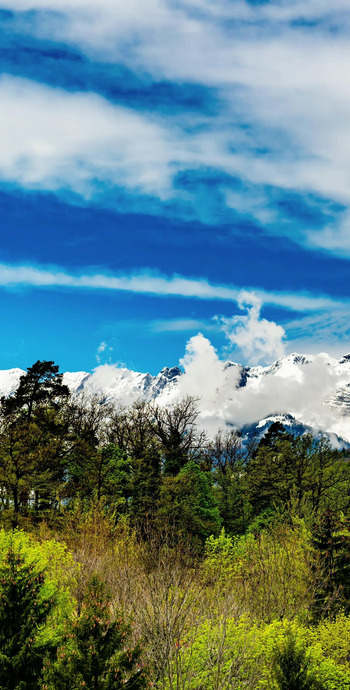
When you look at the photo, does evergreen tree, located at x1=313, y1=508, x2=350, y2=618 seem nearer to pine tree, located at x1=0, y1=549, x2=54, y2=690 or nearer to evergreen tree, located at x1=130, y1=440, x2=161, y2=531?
pine tree, located at x1=0, y1=549, x2=54, y2=690

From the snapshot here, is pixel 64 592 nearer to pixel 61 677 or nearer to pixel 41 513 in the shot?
pixel 61 677

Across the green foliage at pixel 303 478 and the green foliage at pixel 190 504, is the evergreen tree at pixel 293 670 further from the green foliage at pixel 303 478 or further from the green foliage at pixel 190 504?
the green foliage at pixel 190 504

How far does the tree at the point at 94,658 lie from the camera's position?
12.4m

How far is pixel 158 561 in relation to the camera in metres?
26.9

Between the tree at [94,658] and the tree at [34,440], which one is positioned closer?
the tree at [94,658]

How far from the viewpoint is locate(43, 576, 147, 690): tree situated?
40.5 feet

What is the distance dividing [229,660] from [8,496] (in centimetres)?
2524

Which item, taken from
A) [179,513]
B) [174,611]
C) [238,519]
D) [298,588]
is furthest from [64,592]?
[238,519]

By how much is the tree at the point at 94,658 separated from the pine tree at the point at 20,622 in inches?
90.0

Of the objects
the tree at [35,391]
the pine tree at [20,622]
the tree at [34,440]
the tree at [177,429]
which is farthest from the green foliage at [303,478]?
the pine tree at [20,622]

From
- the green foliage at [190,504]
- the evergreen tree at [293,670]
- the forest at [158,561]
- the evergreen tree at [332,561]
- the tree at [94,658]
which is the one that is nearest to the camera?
the tree at [94,658]

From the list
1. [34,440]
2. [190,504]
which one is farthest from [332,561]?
[34,440]

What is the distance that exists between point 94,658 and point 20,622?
450cm

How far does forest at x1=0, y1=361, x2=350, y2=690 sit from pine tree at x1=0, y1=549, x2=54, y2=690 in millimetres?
43
